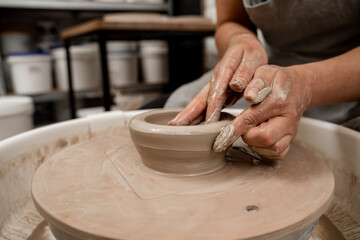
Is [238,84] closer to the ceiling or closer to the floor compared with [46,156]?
closer to the ceiling

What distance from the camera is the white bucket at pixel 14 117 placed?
1697 millimetres

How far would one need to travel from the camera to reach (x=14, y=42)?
2689mm

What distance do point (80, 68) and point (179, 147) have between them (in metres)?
2.31

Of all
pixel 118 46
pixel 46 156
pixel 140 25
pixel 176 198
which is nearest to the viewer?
pixel 176 198

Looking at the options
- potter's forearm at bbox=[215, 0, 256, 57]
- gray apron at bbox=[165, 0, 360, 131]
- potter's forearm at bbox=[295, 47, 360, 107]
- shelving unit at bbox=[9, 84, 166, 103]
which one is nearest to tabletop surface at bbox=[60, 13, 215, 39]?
shelving unit at bbox=[9, 84, 166, 103]

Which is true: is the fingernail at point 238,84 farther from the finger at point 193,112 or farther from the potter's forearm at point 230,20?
the potter's forearm at point 230,20

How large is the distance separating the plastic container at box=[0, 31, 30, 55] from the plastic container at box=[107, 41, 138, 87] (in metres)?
0.74

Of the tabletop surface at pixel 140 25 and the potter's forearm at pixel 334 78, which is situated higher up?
the tabletop surface at pixel 140 25

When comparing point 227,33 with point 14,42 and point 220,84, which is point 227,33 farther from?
point 14,42

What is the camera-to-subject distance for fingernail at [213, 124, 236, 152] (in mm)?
564

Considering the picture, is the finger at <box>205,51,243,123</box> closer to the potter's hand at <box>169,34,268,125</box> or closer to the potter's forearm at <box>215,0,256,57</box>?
the potter's hand at <box>169,34,268,125</box>

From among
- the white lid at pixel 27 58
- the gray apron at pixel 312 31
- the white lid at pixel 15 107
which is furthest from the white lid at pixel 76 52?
the gray apron at pixel 312 31

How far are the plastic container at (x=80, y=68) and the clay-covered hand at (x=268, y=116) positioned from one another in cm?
230

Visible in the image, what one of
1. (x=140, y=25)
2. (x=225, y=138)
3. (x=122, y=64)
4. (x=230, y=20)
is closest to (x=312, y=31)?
(x=230, y=20)
